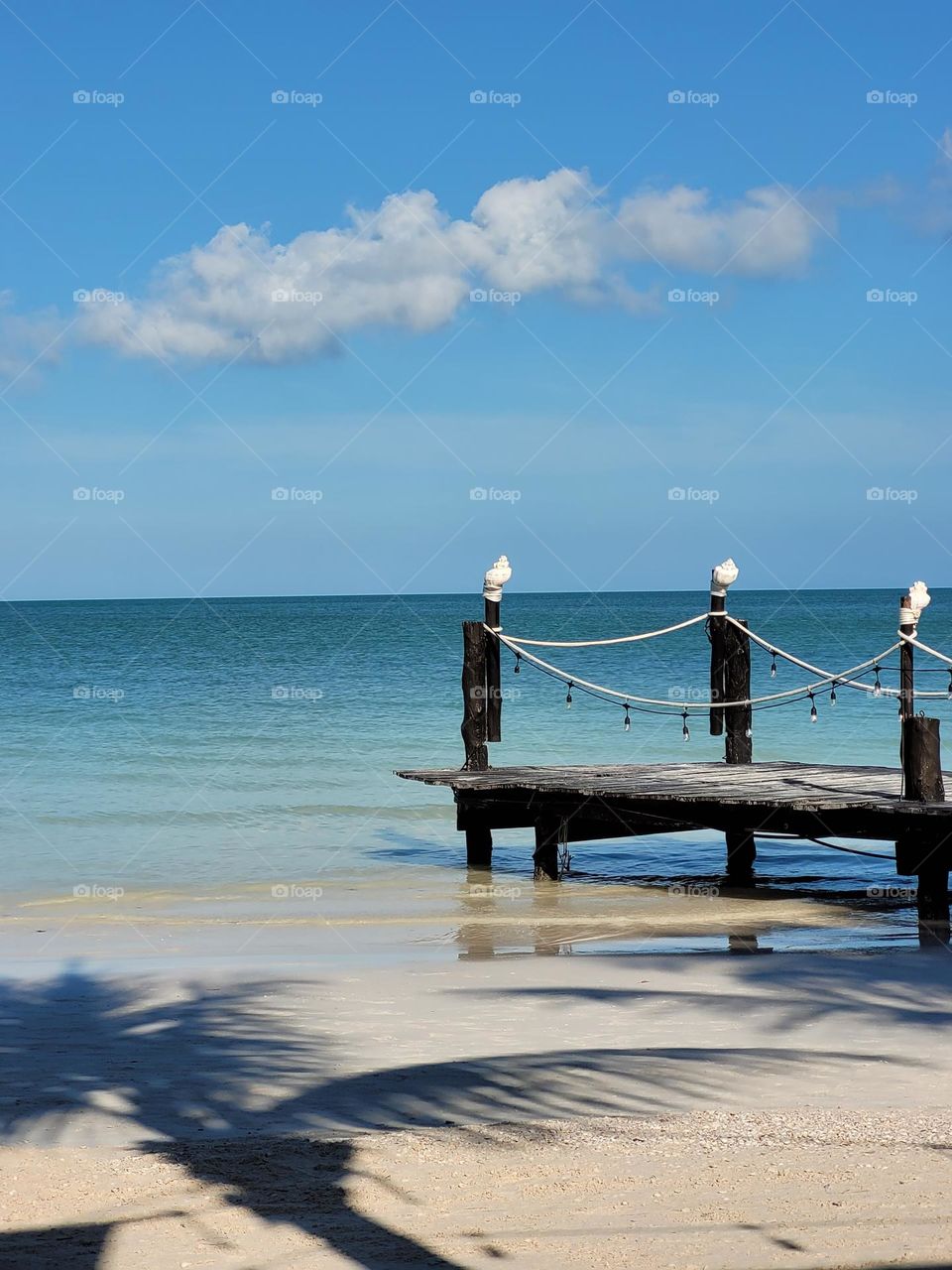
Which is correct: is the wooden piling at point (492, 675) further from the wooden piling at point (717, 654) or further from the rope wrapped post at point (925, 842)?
the rope wrapped post at point (925, 842)

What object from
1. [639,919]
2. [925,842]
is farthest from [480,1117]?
[925,842]

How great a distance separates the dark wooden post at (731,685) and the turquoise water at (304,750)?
0.62 m

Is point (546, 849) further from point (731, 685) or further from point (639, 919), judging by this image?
point (731, 685)

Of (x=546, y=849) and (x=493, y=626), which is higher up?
(x=493, y=626)

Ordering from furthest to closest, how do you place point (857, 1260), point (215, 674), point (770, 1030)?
1. point (215, 674)
2. point (770, 1030)
3. point (857, 1260)

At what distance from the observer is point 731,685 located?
13.9m

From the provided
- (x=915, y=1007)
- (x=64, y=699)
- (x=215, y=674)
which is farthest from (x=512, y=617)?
(x=915, y=1007)

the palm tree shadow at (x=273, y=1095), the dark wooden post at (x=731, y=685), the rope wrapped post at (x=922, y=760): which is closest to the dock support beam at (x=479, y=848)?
the dark wooden post at (x=731, y=685)

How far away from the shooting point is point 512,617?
→ 100125mm

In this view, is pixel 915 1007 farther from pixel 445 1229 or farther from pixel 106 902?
pixel 106 902

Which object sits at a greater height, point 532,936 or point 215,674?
point 215,674

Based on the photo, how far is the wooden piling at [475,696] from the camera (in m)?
13.6

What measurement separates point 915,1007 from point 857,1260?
158 inches

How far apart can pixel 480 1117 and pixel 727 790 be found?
21.9 feet
